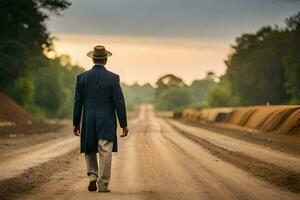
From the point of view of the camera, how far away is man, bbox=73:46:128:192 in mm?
10406

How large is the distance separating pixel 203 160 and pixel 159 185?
249 inches

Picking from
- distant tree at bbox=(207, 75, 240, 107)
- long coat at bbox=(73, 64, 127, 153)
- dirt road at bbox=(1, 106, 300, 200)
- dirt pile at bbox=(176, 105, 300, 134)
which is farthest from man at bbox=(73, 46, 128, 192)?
distant tree at bbox=(207, 75, 240, 107)

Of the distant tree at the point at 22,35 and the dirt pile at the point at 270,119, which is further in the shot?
the distant tree at the point at 22,35

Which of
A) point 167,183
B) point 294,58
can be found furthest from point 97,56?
point 294,58

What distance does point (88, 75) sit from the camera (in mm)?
10664

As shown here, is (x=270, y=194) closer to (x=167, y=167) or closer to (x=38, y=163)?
(x=167, y=167)

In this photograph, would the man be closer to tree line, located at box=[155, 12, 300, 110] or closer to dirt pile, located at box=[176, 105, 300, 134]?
dirt pile, located at box=[176, 105, 300, 134]

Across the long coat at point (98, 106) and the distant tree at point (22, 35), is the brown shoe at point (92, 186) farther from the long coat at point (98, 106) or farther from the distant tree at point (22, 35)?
the distant tree at point (22, 35)

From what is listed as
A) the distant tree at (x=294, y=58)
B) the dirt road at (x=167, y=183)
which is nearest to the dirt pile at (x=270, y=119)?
the distant tree at (x=294, y=58)

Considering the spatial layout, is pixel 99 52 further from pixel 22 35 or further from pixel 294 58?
pixel 294 58

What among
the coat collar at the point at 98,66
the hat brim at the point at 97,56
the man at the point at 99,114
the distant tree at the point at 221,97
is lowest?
the man at the point at 99,114

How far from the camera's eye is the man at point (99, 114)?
34.1ft

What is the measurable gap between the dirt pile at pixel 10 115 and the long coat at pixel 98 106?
37018 millimetres

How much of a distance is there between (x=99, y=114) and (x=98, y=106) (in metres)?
0.14
